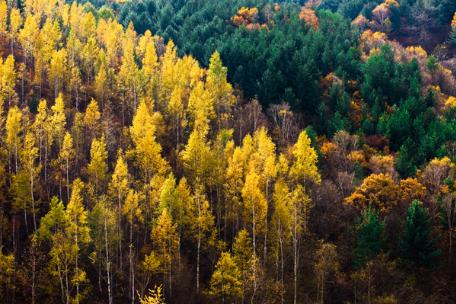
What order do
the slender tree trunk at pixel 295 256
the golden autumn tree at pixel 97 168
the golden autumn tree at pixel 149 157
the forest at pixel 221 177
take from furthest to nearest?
the golden autumn tree at pixel 149 157
the golden autumn tree at pixel 97 168
the slender tree trunk at pixel 295 256
the forest at pixel 221 177

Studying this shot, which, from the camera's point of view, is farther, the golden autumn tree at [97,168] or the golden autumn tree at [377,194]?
the golden autumn tree at [377,194]

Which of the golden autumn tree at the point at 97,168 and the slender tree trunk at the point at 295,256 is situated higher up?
the golden autumn tree at the point at 97,168

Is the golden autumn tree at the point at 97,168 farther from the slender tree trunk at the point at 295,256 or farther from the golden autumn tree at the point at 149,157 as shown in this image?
the slender tree trunk at the point at 295,256

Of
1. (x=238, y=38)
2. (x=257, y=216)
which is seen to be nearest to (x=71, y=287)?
(x=257, y=216)

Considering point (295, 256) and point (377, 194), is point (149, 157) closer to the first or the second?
point (295, 256)

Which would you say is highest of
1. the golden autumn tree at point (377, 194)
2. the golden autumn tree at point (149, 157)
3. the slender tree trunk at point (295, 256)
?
the golden autumn tree at point (149, 157)

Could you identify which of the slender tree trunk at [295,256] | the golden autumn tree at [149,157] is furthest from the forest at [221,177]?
the slender tree trunk at [295,256]

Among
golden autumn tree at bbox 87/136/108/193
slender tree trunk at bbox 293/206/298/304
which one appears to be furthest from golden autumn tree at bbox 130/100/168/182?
slender tree trunk at bbox 293/206/298/304

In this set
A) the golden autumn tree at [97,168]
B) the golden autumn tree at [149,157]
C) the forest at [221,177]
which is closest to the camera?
the forest at [221,177]

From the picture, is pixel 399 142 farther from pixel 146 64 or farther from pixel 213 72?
pixel 146 64
